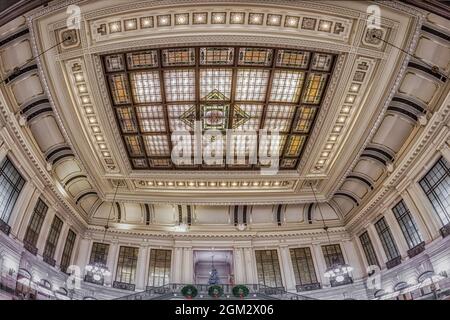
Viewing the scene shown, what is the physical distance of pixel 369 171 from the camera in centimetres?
1488

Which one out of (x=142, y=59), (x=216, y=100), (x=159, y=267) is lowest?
(x=159, y=267)

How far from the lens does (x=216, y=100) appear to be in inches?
482

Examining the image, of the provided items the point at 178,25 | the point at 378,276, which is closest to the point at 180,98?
the point at 178,25

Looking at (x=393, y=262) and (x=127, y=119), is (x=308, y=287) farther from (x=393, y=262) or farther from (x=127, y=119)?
(x=127, y=119)

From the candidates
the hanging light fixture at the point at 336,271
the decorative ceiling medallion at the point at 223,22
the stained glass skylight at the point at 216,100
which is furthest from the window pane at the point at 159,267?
the decorative ceiling medallion at the point at 223,22

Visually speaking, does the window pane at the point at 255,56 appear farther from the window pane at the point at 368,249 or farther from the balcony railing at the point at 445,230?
the window pane at the point at 368,249

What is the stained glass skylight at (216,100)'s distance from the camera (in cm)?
1091

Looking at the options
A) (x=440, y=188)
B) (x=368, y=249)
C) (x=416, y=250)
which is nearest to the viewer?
(x=440, y=188)

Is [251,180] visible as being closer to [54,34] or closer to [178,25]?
[178,25]

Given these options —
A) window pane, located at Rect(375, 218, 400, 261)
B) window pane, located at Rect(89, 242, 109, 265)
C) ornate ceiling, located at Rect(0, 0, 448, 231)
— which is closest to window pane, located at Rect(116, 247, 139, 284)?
window pane, located at Rect(89, 242, 109, 265)

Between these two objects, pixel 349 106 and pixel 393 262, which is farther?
pixel 393 262

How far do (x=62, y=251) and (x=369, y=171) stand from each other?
15.3 metres

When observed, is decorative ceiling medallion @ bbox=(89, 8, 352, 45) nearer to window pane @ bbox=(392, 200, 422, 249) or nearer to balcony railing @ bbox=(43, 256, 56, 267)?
window pane @ bbox=(392, 200, 422, 249)

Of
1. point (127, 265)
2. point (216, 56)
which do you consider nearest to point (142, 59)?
point (216, 56)
